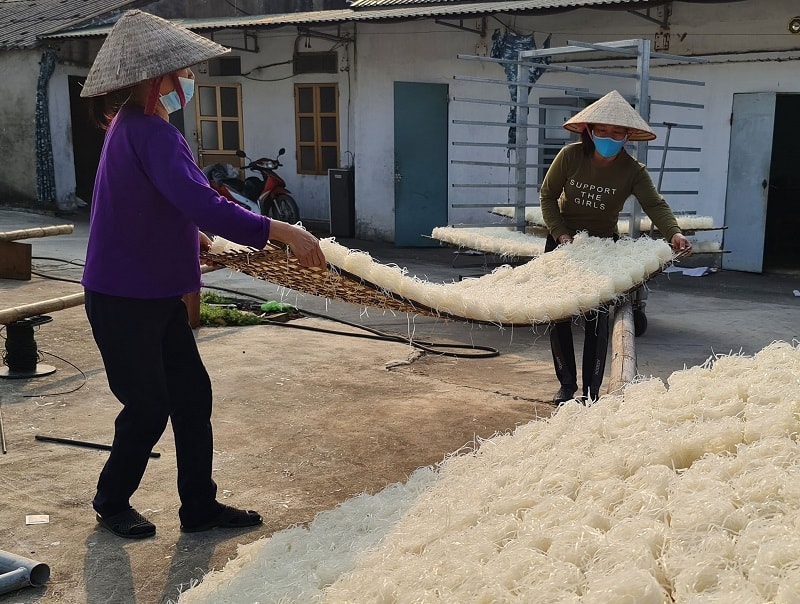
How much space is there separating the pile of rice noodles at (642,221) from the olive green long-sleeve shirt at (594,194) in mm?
2307

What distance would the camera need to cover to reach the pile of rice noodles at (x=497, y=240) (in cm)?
702

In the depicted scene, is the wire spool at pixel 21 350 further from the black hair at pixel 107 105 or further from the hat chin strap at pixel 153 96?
the hat chin strap at pixel 153 96

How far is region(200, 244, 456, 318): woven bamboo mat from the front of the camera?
327 cm

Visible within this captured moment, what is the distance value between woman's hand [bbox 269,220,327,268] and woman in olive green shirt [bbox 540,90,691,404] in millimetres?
2168

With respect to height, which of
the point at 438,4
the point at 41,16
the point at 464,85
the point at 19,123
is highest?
the point at 41,16

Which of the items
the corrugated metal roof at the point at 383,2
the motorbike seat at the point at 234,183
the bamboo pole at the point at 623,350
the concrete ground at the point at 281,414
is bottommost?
the concrete ground at the point at 281,414

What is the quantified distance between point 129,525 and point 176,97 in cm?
156

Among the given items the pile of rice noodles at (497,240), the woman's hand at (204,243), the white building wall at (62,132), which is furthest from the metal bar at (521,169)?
the white building wall at (62,132)

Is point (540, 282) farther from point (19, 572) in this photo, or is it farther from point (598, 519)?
point (19, 572)

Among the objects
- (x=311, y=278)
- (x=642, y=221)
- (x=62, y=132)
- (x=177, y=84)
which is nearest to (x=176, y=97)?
(x=177, y=84)

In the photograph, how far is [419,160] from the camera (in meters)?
12.0

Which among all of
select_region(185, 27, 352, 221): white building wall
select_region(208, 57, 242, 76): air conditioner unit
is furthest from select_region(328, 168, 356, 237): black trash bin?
select_region(208, 57, 242, 76): air conditioner unit

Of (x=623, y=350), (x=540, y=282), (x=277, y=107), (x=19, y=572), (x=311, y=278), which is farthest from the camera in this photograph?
(x=277, y=107)

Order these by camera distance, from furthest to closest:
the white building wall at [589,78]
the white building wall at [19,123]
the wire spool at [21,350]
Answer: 1. the white building wall at [19,123]
2. the white building wall at [589,78]
3. the wire spool at [21,350]
